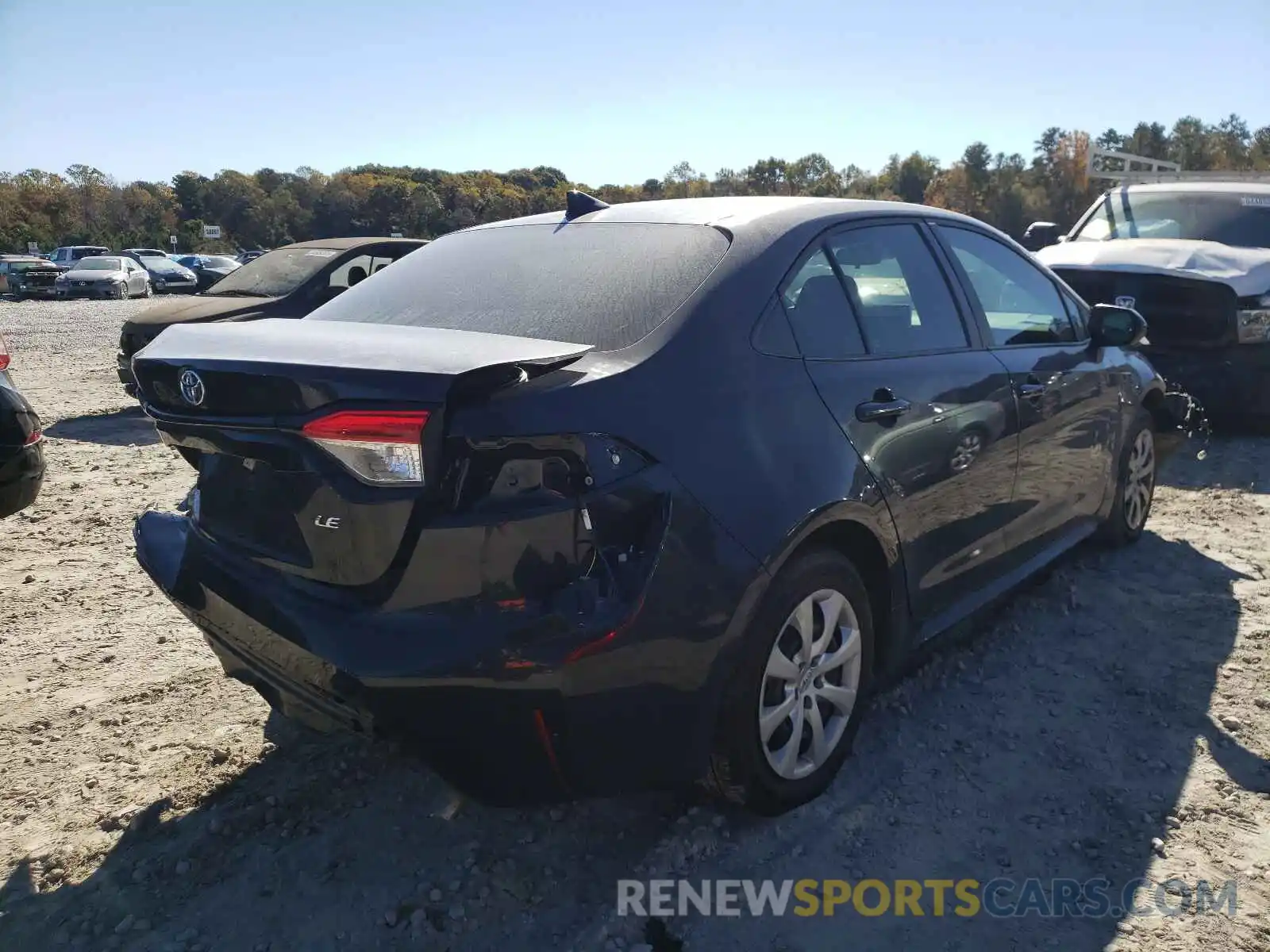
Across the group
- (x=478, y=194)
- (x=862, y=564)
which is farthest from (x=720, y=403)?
(x=478, y=194)

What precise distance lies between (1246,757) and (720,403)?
2.15 metres

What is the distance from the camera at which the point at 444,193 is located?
73.0 metres

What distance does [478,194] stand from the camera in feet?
235

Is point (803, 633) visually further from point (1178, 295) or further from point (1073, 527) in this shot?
point (1178, 295)

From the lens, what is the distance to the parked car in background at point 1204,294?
21.8ft

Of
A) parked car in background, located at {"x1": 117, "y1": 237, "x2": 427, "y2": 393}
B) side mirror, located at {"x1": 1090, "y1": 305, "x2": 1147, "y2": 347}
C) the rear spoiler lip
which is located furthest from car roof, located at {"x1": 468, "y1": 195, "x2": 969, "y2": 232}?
parked car in background, located at {"x1": 117, "y1": 237, "x2": 427, "y2": 393}

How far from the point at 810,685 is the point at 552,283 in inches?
53.3

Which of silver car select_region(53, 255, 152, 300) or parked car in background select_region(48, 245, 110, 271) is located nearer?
silver car select_region(53, 255, 152, 300)

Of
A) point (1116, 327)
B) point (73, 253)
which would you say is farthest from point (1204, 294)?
point (73, 253)

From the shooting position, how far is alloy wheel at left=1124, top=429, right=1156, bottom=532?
4707 mm

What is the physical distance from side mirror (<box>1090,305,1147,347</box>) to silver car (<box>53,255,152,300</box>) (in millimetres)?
30172

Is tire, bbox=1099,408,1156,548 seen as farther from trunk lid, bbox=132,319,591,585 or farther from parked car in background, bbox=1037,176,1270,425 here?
trunk lid, bbox=132,319,591,585

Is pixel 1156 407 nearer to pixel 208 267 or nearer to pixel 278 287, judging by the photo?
pixel 278 287

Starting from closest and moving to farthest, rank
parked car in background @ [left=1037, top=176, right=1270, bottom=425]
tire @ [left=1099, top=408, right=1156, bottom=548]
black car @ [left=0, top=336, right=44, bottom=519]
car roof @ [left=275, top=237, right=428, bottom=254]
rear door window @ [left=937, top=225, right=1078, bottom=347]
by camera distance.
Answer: rear door window @ [left=937, top=225, right=1078, bottom=347] < black car @ [left=0, top=336, right=44, bottom=519] < tire @ [left=1099, top=408, right=1156, bottom=548] < parked car in background @ [left=1037, top=176, right=1270, bottom=425] < car roof @ [left=275, top=237, right=428, bottom=254]
